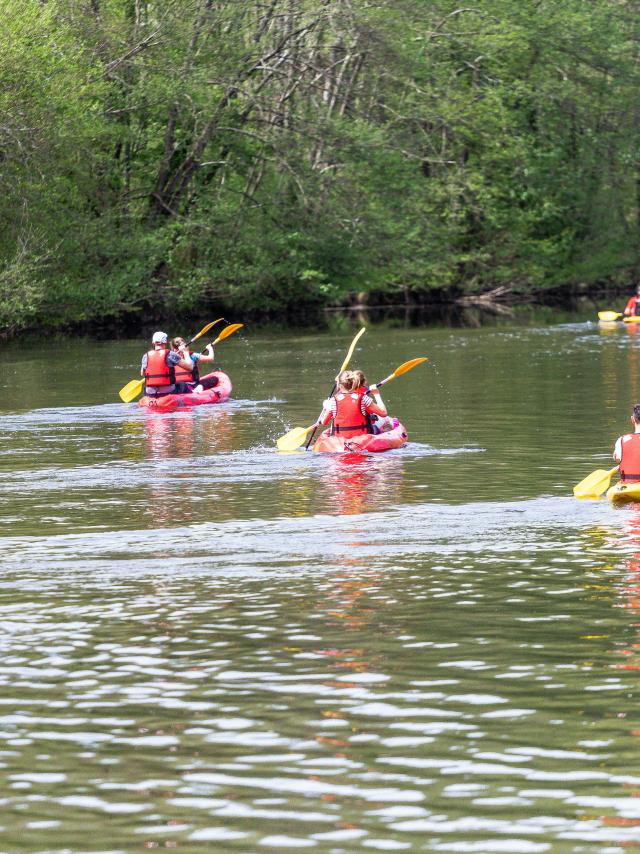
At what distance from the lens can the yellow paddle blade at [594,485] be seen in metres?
13.6

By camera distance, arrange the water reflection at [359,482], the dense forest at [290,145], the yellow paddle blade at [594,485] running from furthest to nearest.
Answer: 1. the dense forest at [290,145]
2. the water reflection at [359,482]
3. the yellow paddle blade at [594,485]

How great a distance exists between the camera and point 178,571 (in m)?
11.1

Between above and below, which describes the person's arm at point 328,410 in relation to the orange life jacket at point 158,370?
below

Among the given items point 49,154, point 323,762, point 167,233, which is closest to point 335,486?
point 323,762

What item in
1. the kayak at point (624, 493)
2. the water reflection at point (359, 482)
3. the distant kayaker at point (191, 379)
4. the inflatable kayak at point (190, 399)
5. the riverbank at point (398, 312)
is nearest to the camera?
the kayak at point (624, 493)

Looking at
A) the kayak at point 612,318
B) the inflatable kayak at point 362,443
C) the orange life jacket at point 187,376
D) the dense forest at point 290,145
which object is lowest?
the inflatable kayak at point 362,443

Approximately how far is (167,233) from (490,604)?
3551cm

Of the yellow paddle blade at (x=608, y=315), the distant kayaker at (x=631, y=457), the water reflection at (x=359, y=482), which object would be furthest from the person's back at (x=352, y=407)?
the yellow paddle blade at (x=608, y=315)

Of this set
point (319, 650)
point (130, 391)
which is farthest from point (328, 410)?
point (319, 650)

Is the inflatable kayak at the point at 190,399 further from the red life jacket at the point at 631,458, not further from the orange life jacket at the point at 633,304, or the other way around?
the orange life jacket at the point at 633,304

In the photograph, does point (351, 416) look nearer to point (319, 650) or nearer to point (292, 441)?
point (292, 441)

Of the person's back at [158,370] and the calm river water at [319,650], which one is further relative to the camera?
the person's back at [158,370]

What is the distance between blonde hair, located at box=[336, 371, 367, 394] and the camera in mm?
17234

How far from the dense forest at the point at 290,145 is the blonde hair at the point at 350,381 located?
2161 cm
